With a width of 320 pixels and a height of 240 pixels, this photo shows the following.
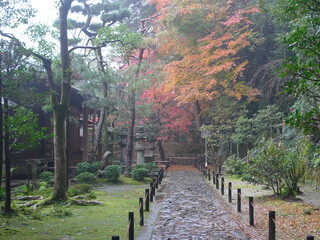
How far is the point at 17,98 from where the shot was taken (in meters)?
9.12

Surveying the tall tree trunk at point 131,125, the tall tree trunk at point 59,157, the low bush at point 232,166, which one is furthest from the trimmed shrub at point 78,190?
the low bush at point 232,166

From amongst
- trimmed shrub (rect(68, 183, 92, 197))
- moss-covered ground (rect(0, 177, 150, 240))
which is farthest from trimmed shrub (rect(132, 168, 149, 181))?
moss-covered ground (rect(0, 177, 150, 240))

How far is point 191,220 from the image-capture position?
9844mm

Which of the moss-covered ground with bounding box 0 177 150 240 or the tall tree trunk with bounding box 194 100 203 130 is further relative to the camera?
the tall tree trunk with bounding box 194 100 203 130

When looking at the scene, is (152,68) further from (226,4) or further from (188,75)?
(226,4)

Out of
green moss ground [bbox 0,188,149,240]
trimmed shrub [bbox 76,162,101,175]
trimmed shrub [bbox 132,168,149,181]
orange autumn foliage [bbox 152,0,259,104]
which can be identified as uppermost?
orange autumn foliage [bbox 152,0,259,104]

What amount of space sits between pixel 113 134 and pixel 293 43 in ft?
69.8

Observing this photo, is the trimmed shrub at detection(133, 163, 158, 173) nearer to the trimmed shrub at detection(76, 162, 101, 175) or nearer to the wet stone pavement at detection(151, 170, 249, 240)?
the trimmed shrub at detection(76, 162, 101, 175)

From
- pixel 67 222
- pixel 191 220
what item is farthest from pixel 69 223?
pixel 191 220

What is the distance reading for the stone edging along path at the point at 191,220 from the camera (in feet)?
26.6

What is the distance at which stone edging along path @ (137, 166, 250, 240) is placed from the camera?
26.6 feet

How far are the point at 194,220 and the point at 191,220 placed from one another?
3.4 inches

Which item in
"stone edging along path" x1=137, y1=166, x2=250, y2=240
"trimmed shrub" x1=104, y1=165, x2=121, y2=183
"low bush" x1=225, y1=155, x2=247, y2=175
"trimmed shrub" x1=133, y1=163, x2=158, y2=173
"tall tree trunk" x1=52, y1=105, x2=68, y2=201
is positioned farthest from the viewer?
"low bush" x1=225, y1=155, x2=247, y2=175

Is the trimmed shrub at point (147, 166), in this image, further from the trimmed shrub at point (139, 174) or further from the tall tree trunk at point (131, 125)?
the trimmed shrub at point (139, 174)
